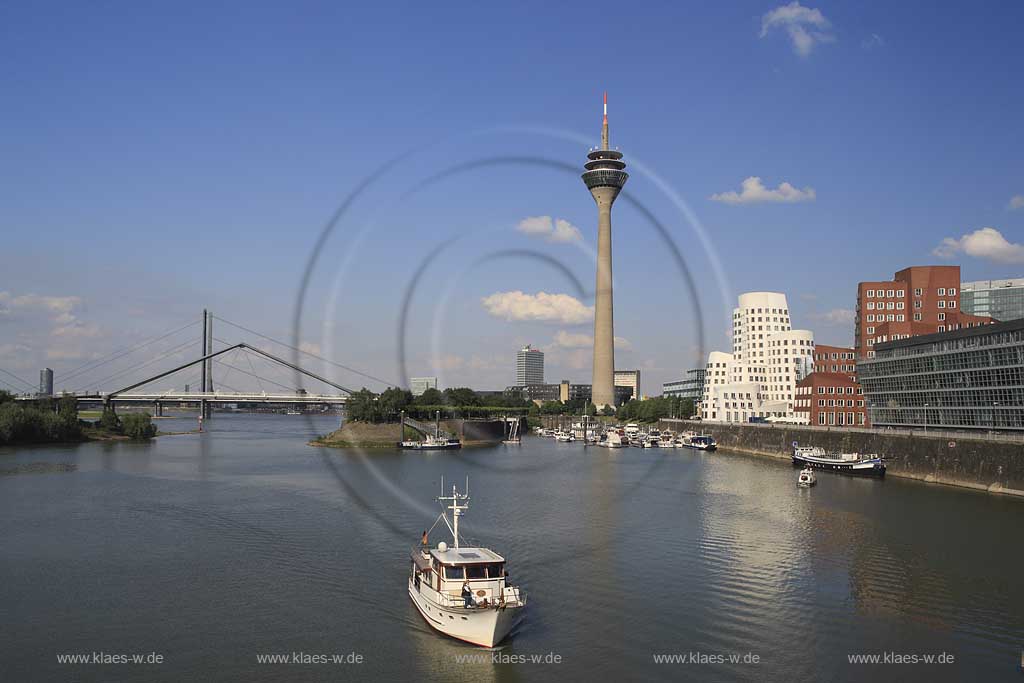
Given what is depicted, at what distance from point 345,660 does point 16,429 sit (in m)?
97.9

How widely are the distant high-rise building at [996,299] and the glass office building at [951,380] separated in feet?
214

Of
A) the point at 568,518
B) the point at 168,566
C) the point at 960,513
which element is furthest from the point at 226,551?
the point at 960,513

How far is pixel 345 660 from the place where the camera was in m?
A: 23.9

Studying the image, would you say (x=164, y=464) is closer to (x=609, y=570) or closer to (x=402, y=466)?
(x=402, y=466)

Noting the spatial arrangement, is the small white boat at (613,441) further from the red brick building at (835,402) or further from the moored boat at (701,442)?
the red brick building at (835,402)

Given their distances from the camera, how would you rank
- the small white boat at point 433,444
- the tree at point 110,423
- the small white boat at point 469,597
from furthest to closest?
the tree at point 110,423
the small white boat at point 433,444
the small white boat at point 469,597

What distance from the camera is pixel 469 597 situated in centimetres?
2520

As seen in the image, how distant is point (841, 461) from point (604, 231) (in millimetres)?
113177

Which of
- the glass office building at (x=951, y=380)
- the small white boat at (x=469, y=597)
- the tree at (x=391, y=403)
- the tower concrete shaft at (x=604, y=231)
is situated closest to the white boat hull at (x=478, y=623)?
the small white boat at (x=469, y=597)

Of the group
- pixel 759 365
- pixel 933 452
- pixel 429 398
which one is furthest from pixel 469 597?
pixel 759 365

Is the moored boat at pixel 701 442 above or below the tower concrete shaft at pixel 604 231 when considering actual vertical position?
below

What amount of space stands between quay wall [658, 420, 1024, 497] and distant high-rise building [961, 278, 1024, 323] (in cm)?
6664

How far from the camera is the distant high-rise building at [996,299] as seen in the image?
14262cm

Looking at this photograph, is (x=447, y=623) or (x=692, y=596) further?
(x=692, y=596)
